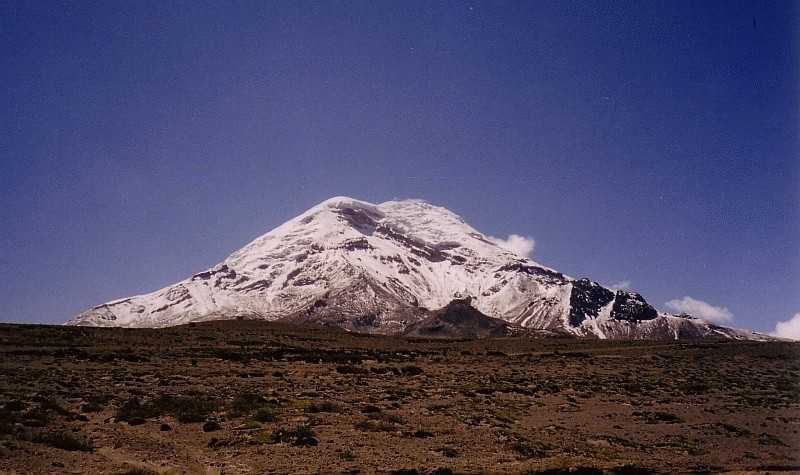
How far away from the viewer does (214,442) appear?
51.6ft

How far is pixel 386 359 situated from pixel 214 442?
37305mm

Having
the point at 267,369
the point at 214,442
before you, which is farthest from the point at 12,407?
the point at 267,369

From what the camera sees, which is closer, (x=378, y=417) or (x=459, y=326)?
(x=378, y=417)

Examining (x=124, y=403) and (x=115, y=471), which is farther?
(x=124, y=403)

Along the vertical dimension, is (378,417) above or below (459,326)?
above

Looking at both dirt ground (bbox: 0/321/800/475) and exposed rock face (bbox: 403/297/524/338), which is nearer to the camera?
dirt ground (bbox: 0/321/800/475)

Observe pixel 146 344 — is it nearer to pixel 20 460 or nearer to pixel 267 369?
pixel 267 369

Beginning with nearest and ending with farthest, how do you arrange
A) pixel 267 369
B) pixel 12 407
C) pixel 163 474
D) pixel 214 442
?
pixel 163 474, pixel 214 442, pixel 12 407, pixel 267 369

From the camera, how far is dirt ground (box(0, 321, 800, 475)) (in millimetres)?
14070

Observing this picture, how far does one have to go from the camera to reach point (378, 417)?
1998 cm

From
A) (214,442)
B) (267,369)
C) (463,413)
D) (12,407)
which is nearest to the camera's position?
(214,442)

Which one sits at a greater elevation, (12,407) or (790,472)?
(790,472)

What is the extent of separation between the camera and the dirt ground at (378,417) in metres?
14.1

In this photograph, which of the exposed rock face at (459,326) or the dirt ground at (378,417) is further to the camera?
the exposed rock face at (459,326)
